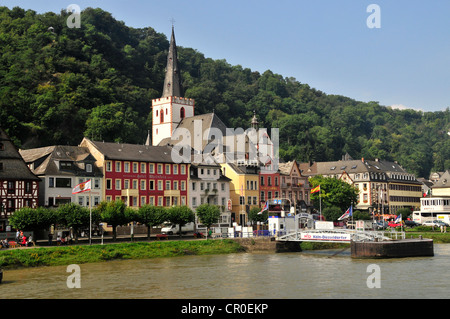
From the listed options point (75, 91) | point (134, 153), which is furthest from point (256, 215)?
point (75, 91)

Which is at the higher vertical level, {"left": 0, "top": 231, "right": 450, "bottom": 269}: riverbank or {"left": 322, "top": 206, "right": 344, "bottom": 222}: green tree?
{"left": 322, "top": 206, "right": 344, "bottom": 222}: green tree

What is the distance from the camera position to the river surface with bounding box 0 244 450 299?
39781 mm


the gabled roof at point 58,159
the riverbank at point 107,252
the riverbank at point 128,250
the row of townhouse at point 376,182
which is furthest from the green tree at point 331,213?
the gabled roof at point 58,159

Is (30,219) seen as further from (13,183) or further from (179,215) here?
(179,215)

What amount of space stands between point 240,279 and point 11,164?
38.5 metres

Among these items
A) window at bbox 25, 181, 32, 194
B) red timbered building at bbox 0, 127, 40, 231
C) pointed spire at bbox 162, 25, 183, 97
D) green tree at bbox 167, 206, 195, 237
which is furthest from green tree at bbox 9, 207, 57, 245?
pointed spire at bbox 162, 25, 183, 97

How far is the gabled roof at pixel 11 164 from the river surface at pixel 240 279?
2047 cm

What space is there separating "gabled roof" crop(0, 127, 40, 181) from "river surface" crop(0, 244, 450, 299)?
2047 centimetres

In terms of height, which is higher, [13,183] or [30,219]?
[13,183]

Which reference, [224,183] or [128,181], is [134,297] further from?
[224,183]

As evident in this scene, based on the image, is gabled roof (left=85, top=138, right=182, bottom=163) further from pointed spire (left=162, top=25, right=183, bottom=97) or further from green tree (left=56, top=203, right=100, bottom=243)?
pointed spire (left=162, top=25, right=183, bottom=97)

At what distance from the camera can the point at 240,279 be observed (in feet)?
153
